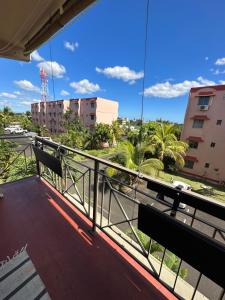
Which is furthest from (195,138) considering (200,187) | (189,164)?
(200,187)

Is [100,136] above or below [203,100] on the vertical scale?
below

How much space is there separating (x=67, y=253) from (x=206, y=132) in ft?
42.1

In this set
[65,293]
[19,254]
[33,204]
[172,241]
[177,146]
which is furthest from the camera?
[177,146]

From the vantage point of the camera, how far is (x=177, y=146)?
10.6 metres

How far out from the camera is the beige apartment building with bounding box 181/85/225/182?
10.8 m

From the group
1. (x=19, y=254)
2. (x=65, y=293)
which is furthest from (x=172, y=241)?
(x=19, y=254)

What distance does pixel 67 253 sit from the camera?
1439 millimetres

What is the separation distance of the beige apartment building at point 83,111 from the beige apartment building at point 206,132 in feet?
37.2

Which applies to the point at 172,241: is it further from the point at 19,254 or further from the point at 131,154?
the point at 131,154

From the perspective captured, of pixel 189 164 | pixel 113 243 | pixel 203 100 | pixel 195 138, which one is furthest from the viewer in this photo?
pixel 189 164

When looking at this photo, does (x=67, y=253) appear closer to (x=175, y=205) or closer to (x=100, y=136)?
(x=175, y=205)

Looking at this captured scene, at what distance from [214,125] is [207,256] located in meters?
12.8

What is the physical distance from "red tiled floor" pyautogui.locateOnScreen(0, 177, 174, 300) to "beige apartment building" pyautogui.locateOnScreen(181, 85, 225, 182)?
40.5 ft

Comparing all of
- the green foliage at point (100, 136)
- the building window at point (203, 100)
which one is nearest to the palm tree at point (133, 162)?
the building window at point (203, 100)
